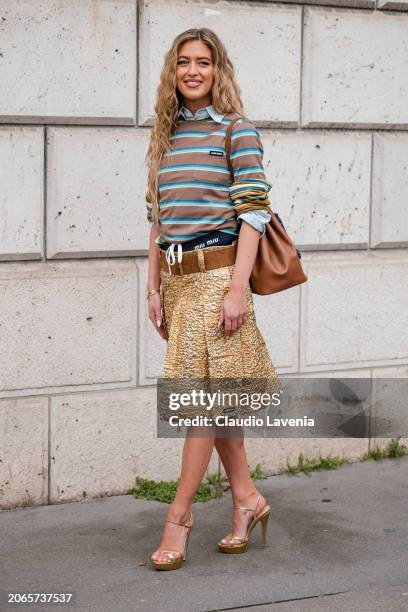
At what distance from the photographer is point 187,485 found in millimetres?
4297

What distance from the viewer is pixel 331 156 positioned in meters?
5.74

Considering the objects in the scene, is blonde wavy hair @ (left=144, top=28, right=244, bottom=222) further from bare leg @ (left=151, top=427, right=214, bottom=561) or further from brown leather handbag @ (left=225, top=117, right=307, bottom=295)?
bare leg @ (left=151, top=427, right=214, bottom=561)

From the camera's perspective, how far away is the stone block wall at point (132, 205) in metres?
→ 5.03

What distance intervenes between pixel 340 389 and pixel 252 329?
65.4 inches

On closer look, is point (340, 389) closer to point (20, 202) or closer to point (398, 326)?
point (398, 326)

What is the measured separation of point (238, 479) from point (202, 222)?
1.00 meters

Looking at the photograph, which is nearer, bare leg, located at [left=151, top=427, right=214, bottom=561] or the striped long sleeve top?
the striped long sleeve top

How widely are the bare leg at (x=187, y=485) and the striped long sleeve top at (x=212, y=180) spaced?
2.46 feet

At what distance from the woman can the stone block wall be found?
90 cm

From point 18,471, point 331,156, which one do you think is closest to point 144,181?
point 331,156

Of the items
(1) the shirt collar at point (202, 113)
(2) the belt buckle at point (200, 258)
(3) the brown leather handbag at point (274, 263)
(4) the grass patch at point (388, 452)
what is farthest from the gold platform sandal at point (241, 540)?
(4) the grass patch at point (388, 452)

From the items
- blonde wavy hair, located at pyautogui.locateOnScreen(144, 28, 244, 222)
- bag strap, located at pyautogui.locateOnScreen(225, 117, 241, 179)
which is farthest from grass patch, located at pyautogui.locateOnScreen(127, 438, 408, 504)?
bag strap, located at pyautogui.locateOnScreen(225, 117, 241, 179)

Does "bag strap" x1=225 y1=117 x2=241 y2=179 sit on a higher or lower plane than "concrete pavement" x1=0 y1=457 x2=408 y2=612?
higher

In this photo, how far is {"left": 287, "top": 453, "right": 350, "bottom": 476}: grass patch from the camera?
18.9 feet
